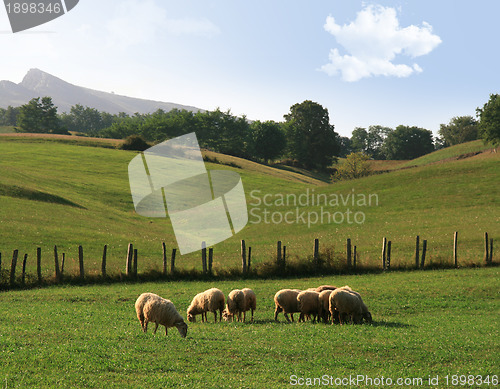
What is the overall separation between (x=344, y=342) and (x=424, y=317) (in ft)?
26.4

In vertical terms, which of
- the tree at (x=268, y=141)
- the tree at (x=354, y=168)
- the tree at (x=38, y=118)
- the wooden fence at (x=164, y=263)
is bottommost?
the wooden fence at (x=164, y=263)

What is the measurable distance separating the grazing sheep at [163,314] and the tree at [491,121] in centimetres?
10016

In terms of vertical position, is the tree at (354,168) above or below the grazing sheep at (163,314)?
above

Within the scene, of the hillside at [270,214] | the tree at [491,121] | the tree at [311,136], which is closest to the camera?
the hillside at [270,214]

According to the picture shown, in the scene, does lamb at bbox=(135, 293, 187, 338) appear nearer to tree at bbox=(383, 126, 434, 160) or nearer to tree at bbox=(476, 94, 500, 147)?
tree at bbox=(476, 94, 500, 147)

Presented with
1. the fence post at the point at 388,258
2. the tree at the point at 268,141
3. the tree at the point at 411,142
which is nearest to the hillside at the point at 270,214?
the fence post at the point at 388,258

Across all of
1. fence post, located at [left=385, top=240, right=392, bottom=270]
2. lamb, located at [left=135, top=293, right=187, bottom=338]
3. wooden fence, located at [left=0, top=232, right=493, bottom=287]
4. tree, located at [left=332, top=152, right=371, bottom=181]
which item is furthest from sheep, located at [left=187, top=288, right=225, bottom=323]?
tree, located at [left=332, top=152, right=371, bottom=181]

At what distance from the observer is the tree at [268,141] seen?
15425 cm

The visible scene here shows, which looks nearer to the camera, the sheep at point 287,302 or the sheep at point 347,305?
the sheep at point 347,305

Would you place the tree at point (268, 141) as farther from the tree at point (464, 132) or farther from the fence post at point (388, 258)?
the fence post at point (388, 258)

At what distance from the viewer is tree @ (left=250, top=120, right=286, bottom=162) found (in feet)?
506

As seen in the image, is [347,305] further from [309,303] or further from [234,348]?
→ [234,348]

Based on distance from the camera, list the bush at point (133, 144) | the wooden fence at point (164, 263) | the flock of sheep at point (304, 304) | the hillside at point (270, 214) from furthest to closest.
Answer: the bush at point (133, 144) < the hillside at point (270, 214) < the wooden fence at point (164, 263) < the flock of sheep at point (304, 304)

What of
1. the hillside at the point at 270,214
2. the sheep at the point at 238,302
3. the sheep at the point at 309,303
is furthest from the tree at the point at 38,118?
the sheep at the point at 309,303
